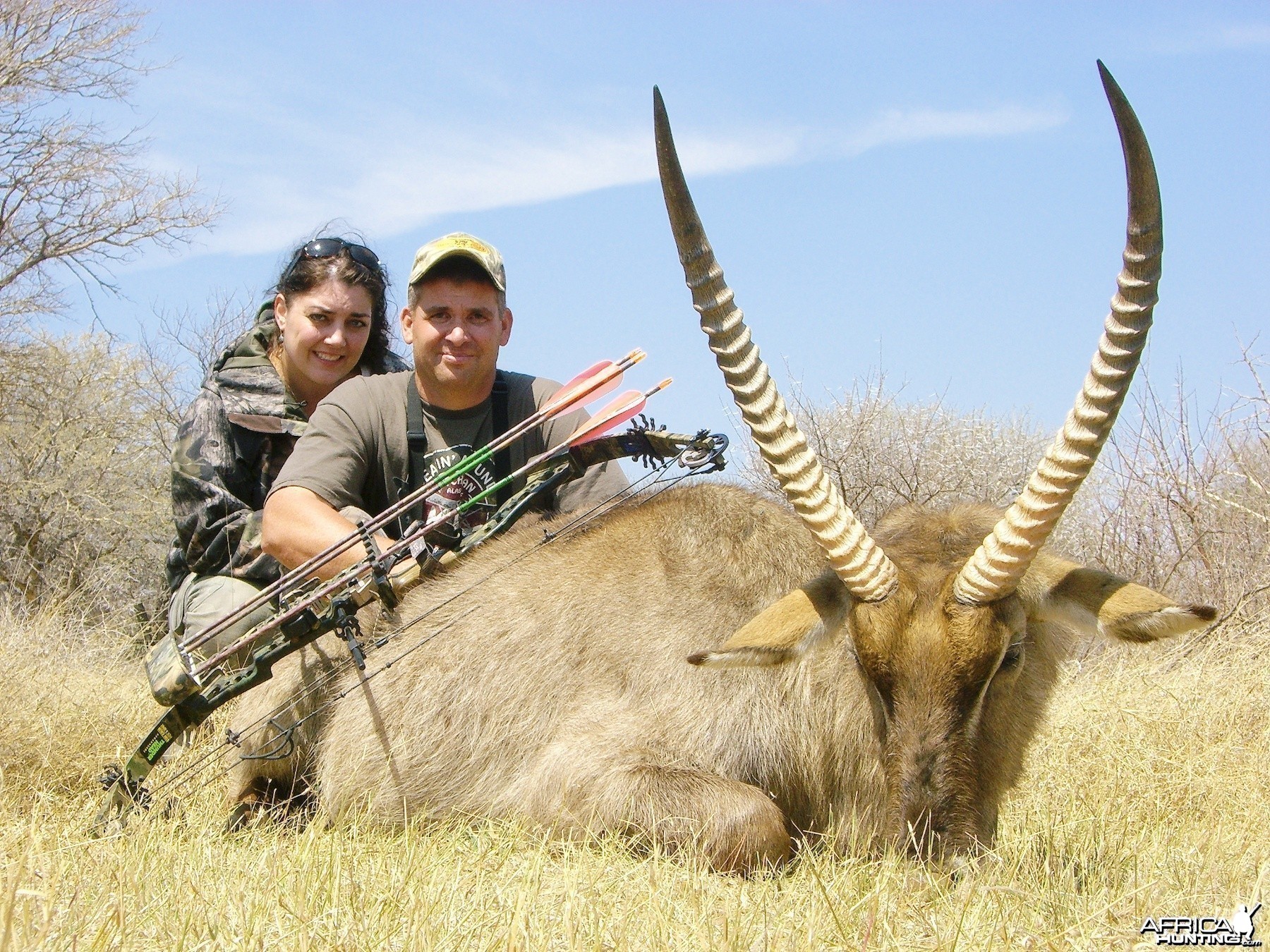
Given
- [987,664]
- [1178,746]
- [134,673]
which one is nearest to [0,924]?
[987,664]

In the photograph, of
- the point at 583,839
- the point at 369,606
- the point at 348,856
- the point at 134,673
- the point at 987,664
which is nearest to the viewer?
the point at 987,664

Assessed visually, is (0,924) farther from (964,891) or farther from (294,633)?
(964,891)

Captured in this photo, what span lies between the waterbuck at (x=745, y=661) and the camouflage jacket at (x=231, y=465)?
98 centimetres

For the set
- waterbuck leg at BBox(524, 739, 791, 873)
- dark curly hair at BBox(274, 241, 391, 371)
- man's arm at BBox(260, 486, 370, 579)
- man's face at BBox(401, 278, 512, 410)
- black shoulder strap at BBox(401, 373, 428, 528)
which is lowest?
waterbuck leg at BBox(524, 739, 791, 873)

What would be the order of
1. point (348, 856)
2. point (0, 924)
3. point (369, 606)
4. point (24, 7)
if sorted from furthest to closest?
point (24, 7) < point (369, 606) < point (348, 856) < point (0, 924)

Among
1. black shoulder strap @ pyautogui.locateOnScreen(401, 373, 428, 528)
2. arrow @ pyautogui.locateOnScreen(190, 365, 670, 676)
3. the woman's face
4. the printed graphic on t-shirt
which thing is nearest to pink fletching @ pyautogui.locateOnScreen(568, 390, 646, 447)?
arrow @ pyautogui.locateOnScreen(190, 365, 670, 676)

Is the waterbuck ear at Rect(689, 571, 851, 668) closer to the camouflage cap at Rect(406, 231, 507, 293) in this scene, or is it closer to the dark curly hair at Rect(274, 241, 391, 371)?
the camouflage cap at Rect(406, 231, 507, 293)

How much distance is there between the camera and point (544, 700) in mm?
4844

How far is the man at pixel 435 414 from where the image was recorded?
5.67 meters

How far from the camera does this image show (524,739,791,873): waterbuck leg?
4082mm

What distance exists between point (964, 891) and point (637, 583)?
1776 mm

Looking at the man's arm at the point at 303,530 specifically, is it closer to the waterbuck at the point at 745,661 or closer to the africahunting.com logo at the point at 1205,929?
the waterbuck at the point at 745,661

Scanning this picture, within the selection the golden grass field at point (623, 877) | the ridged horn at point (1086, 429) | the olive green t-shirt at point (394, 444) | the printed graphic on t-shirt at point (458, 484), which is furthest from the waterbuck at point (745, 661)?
the olive green t-shirt at point (394, 444)

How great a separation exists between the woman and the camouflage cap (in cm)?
87
